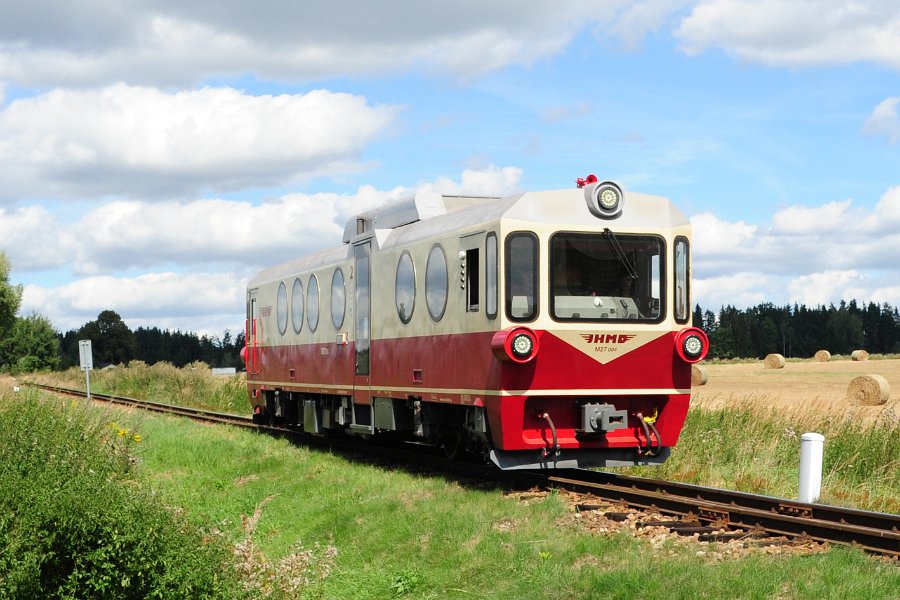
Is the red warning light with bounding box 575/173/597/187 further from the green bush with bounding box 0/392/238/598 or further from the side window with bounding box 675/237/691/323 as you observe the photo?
the green bush with bounding box 0/392/238/598

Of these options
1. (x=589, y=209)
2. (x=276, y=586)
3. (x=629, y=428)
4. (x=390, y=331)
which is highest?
(x=589, y=209)

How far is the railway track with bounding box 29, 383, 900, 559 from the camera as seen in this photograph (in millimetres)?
9375

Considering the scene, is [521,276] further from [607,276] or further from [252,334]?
[252,334]

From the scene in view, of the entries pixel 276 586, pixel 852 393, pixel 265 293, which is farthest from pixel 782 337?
pixel 276 586

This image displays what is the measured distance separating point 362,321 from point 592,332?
16.0 ft

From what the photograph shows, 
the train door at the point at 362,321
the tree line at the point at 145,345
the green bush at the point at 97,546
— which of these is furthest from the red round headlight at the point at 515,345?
the tree line at the point at 145,345

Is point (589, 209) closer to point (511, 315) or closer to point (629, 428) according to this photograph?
point (511, 315)

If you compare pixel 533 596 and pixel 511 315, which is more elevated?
pixel 511 315

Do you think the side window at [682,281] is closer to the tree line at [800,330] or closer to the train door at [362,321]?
the train door at [362,321]

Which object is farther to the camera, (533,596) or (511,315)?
(511,315)

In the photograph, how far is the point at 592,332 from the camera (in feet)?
42.7

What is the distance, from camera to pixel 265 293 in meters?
23.2

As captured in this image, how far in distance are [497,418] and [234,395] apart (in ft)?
76.9

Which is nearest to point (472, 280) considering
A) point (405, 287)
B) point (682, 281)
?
point (405, 287)
